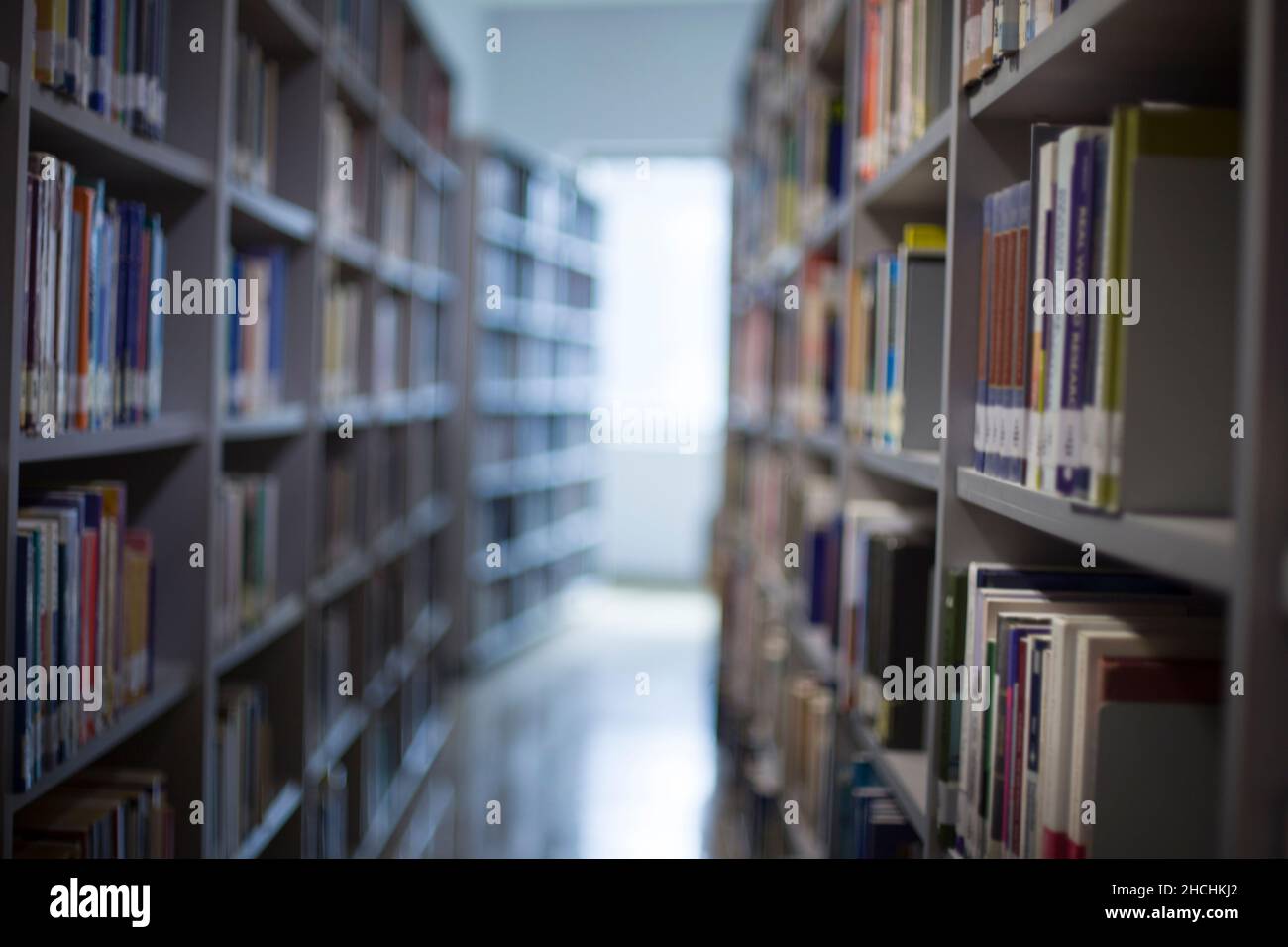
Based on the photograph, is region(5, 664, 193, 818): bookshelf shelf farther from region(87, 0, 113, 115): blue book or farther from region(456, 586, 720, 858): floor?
region(456, 586, 720, 858): floor

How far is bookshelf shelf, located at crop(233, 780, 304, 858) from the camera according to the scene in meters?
2.16

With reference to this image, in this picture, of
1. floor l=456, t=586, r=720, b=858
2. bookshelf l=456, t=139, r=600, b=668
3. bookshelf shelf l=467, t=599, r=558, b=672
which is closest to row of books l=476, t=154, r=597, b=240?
bookshelf l=456, t=139, r=600, b=668

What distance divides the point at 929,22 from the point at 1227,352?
0.90 meters

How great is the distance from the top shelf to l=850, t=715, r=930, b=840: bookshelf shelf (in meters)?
0.74

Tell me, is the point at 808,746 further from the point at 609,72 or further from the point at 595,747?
the point at 609,72

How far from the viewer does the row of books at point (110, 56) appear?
135 cm

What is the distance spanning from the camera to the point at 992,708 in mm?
1169

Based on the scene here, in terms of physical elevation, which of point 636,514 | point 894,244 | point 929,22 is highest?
point 929,22

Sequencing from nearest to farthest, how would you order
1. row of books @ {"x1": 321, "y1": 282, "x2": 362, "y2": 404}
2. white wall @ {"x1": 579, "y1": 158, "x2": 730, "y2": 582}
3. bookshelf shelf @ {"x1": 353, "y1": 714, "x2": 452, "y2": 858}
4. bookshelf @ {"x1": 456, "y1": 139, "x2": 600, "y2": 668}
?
1. row of books @ {"x1": 321, "y1": 282, "x2": 362, "y2": 404}
2. bookshelf shelf @ {"x1": 353, "y1": 714, "x2": 452, "y2": 858}
3. bookshelf @ {"x1": 456, "y1": 139, "x2": 600, "y2": 668}
4. white wall @ {"x1": 579, "y1": 158, "x2": 730, "y2": 582}

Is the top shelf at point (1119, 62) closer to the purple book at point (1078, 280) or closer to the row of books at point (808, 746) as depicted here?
the purple book at point (1078, 280)

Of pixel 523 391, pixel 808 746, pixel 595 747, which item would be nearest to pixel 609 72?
pixel 523 391

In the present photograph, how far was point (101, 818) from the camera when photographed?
156cm
